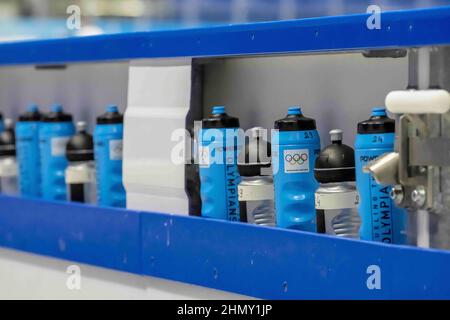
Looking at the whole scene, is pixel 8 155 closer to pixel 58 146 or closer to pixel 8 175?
pixel 8 175

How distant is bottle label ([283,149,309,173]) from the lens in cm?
164

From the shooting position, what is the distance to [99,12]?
19.7 ft

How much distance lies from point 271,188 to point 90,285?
0.53 metres

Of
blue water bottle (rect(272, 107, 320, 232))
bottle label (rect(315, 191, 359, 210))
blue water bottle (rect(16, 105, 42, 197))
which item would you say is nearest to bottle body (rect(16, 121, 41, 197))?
blue water bottle (rect(16, 105, 42, 197))

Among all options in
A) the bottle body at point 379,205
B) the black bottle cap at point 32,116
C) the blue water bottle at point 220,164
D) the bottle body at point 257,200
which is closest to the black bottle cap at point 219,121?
the blue water bottle at point 220,164

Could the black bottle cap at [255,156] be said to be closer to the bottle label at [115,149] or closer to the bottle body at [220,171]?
the bottle body at [220,171]

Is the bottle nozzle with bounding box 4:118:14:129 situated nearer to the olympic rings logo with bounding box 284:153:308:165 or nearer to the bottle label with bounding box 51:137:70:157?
the bottle label with bounding box 51:137:70:157

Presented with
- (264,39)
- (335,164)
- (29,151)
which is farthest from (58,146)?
(335,164)

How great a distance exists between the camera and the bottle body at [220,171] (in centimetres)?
174

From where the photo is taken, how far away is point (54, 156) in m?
2.21

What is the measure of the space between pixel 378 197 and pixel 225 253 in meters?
0.33

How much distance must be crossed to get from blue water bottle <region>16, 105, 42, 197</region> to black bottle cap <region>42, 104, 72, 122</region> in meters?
0.05
